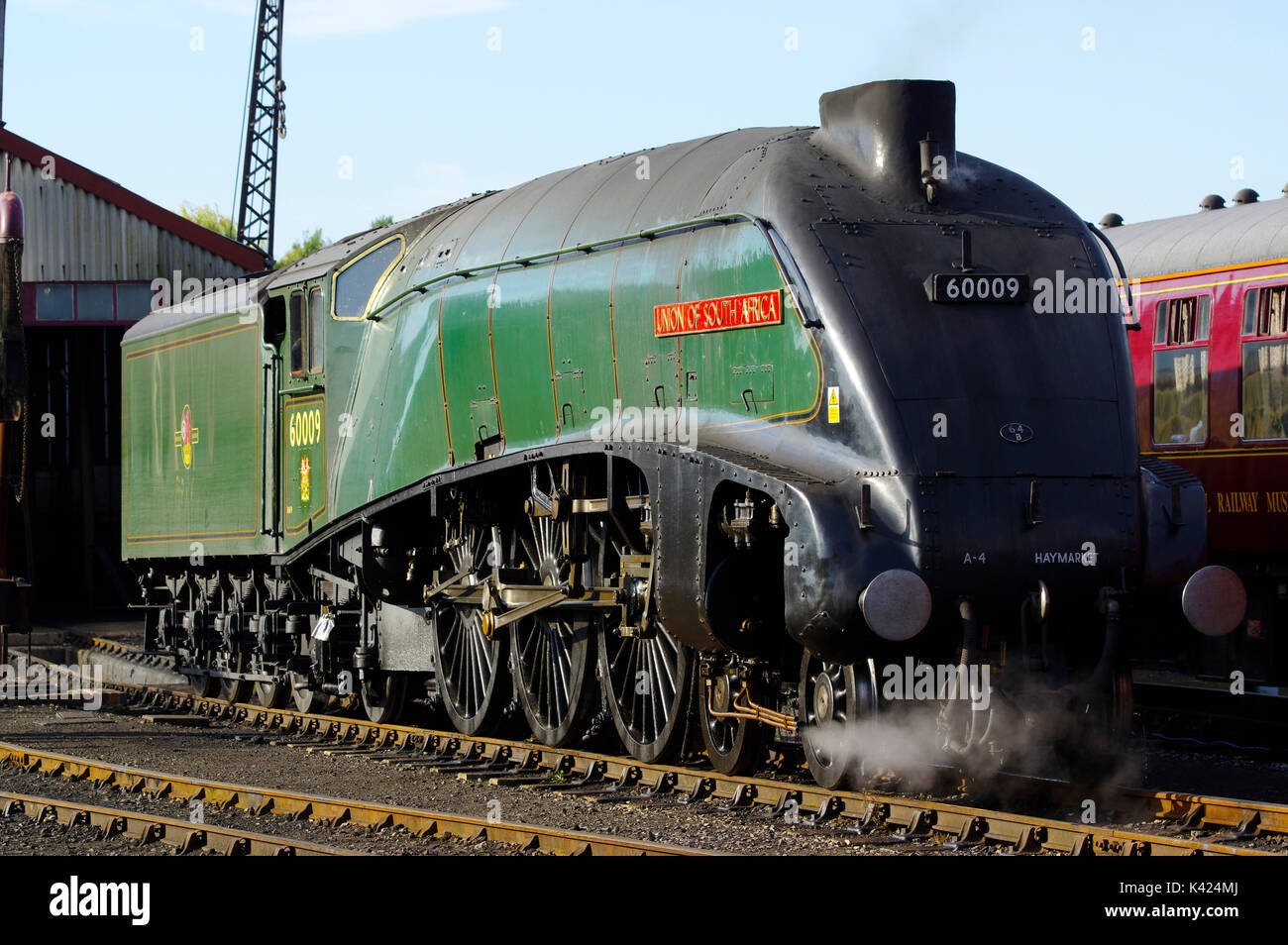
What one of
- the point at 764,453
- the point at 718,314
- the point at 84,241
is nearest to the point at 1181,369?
the point at 718,314

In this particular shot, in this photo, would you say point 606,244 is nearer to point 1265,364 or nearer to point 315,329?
point 315,329

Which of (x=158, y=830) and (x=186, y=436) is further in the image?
(x=186, y=436)

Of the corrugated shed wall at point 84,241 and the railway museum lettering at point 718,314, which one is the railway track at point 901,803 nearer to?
the railway museum lettering at point 718,314

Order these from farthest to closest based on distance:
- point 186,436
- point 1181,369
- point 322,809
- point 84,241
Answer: point 84,241 → point 186,436 → point 1181,369 → point 322,809

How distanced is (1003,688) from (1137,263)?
25.1 feet

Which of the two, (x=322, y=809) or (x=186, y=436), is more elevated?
(x=186, y=436)

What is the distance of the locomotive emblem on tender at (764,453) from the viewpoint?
8188 millimetres

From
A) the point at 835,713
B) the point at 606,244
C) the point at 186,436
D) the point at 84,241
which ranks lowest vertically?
the point at 835,713

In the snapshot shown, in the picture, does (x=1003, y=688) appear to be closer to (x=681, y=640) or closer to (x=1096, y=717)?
(x=1096, y=717)

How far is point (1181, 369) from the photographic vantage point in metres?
14.1

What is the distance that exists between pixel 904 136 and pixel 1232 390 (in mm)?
5980

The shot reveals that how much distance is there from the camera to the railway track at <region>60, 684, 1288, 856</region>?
297 inches
